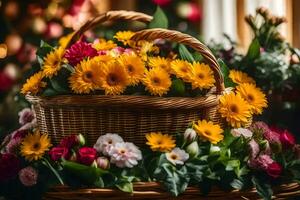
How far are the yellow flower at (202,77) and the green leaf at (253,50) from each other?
1.17ft

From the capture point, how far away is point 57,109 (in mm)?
1224

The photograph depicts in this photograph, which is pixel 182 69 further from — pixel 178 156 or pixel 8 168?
pixel 8 168

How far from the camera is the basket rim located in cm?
117

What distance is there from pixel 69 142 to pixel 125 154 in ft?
0.42

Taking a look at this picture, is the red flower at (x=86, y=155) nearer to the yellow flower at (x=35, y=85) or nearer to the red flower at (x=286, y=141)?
the yellow flower at (x=35, y=85)

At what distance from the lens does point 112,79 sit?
119 centimetres

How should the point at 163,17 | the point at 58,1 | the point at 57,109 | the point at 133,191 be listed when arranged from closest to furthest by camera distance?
1. the point at 133,191
2. the point at 57,109
3. the point at 163,17
4. the point at 58,1

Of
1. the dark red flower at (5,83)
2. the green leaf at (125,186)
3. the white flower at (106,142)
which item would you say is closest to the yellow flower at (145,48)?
the white flower at (106,142)

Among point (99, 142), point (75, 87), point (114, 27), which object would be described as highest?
point (75, 87)

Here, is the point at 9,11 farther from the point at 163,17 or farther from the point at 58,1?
the point at 163,17

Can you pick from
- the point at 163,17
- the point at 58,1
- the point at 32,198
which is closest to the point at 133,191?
the point at 32,198

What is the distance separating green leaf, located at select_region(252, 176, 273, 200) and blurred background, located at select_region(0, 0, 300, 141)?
50 centimetres

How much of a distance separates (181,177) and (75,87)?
28 cm

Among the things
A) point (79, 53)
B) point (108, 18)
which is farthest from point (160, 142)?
point (108, 18)
